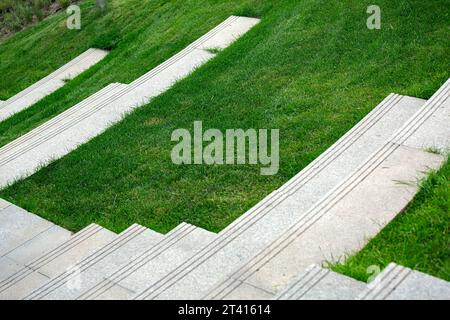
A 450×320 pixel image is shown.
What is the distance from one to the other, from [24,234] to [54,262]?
1.27 meters

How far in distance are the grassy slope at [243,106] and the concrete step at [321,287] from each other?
2.49 m

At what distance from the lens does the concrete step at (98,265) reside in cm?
596

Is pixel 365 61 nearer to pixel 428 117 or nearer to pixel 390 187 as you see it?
pixel 428 117

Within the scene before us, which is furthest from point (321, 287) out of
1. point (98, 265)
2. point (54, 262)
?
point (54, 262)

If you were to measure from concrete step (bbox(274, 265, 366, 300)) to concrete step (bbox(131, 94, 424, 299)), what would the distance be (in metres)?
0.74

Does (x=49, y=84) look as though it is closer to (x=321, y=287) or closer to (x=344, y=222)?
(x=344, y=222)

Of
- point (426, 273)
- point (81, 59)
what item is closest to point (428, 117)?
point (426, 273)

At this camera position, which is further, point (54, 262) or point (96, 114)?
point (96, 114)

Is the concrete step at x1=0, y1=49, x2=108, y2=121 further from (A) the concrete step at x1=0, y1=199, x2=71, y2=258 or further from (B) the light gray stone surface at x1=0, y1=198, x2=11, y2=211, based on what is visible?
A: (A) the concrete step at x1=0, y1=199, x2=71, y2=258

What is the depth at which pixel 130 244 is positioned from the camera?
677cm

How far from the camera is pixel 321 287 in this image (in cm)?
482

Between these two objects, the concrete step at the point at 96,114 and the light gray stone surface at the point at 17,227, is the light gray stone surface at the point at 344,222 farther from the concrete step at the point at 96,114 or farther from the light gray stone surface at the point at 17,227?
the concrete step at the point at 96,114

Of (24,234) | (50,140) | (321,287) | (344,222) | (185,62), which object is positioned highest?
(321,287)

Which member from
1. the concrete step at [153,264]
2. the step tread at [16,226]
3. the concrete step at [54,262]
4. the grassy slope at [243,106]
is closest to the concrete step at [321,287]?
the concrete step at [153,264]
